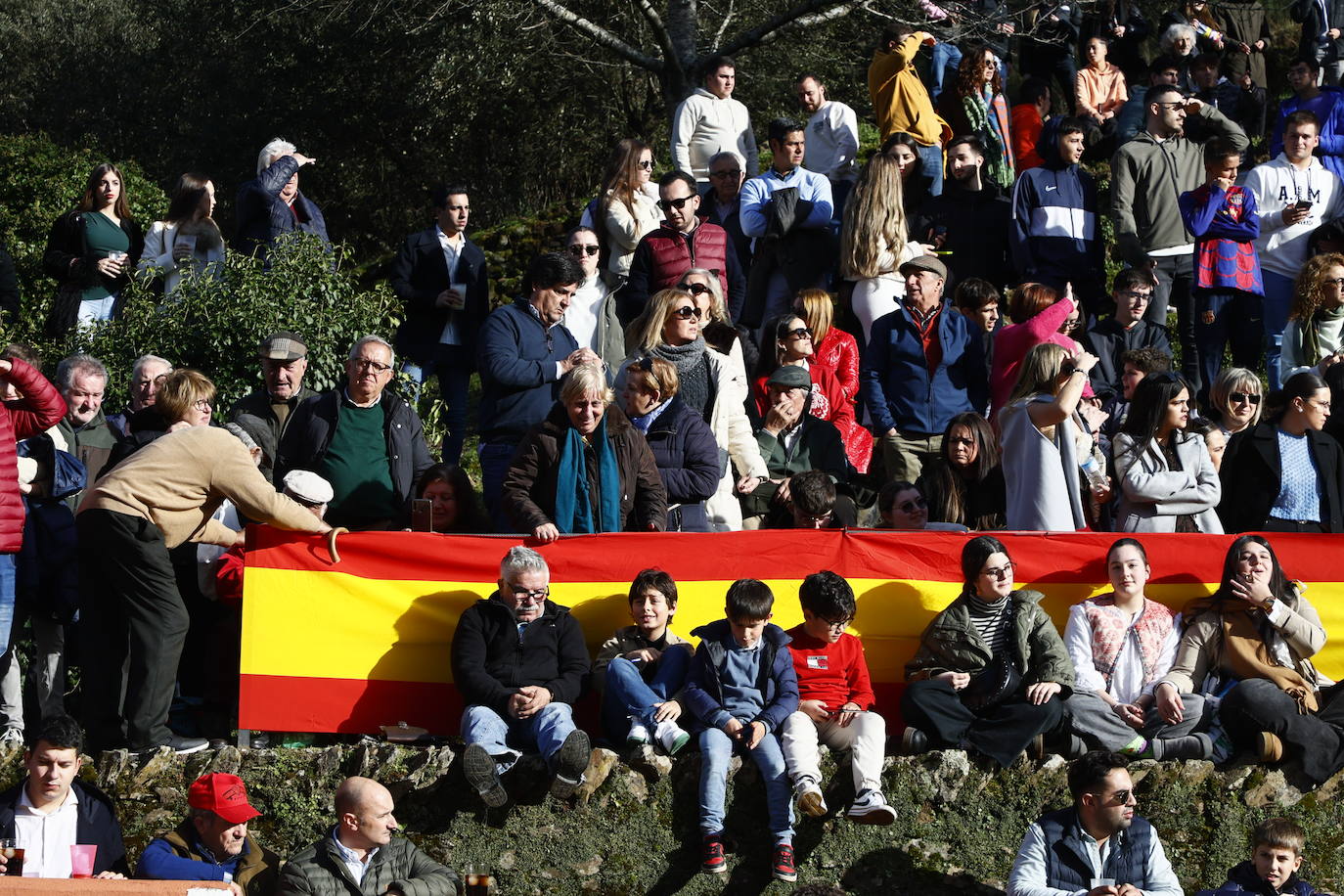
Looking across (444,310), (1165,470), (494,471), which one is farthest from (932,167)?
(494,471)

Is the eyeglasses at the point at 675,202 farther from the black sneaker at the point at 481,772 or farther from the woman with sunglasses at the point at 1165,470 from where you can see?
the black sneaker at the point at 481,772

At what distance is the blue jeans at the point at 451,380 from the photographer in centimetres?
1255

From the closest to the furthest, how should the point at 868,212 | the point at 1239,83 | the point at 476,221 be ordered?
1. the point at 868,212
2. the point at 1239,83
3. the point at 476,221

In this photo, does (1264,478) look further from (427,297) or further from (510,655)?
(427,297)

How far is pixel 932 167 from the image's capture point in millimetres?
14953

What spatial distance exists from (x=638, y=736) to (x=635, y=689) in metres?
0.22

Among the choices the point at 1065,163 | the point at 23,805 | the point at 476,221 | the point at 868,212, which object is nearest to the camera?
the point at 23,805

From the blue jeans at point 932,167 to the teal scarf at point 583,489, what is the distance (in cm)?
625

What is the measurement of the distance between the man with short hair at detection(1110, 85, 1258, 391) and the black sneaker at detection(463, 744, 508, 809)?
7.24 m

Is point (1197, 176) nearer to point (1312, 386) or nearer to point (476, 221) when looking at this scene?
point (1312, 386)

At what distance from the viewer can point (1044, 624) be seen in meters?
8.74

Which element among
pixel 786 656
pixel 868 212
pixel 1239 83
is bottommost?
pixel 786 656

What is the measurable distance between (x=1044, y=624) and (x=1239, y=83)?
12081 millimetres

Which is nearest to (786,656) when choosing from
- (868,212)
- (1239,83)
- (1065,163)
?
(868,212)
